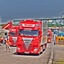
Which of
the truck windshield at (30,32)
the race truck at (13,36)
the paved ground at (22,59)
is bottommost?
the paved ground at (22,59)

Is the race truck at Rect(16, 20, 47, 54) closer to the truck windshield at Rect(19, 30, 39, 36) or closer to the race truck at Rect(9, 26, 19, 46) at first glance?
the truck windshield at Rect(19, 30, 39, 36)

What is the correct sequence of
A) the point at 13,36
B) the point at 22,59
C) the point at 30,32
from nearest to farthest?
the point at 22,59 < the point at 30,32 < the point at 13,36

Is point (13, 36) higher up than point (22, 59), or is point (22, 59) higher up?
point (13, 36)

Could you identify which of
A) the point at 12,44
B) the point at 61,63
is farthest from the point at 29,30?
the point at 12,44

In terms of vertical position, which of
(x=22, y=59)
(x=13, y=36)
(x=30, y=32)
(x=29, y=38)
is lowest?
(x=22, y=59)

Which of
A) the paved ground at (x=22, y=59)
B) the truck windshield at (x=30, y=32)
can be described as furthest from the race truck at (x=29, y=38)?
the paved ground at (x=22, y=59)

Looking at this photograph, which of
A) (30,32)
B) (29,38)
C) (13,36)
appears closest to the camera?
(29,38)

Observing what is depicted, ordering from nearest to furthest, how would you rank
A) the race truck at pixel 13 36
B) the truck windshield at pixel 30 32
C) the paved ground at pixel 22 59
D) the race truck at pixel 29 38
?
the paved ground at pixel 22 59 → the race truck at pixel 29 38 → the truck windshield at pixel 30 32 → the race truck at pixel 13 36

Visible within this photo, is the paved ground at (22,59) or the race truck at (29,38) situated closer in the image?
the paved ground at (22,59)

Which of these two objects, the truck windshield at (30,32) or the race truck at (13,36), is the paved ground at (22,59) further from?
the race truck at (13,36)

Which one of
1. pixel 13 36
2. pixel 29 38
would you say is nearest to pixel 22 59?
pixel 29 38

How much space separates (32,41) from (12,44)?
53.0 ft

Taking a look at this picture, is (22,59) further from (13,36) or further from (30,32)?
(13,36)

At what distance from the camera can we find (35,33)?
3152 centimetres
